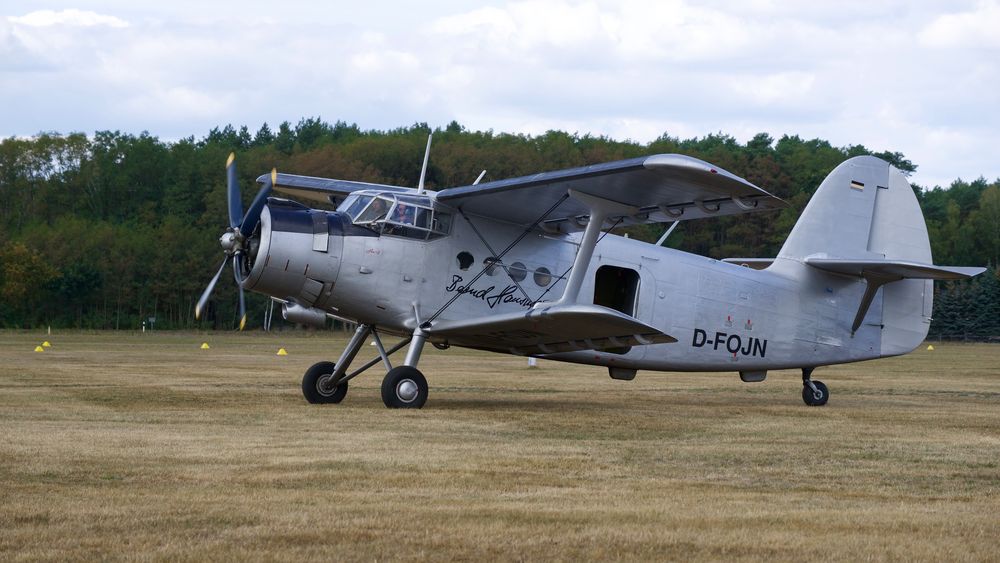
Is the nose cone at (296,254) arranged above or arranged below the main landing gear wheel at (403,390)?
above

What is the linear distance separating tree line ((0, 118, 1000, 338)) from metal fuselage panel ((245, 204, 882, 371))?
45.2 metres

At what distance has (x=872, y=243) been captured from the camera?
19.1 meters

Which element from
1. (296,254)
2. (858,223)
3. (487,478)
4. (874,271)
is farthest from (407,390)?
(858,223)

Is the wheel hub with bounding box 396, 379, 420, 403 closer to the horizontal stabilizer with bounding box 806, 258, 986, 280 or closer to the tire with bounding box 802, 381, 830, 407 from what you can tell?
the tire with bounding box 802, 381, 830, 407

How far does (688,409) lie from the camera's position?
16.9 m

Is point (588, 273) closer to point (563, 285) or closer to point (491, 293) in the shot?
point (563, 285)

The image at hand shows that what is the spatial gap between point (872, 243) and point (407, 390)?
27.6 ft

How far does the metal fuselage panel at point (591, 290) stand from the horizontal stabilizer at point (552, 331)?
424 mm

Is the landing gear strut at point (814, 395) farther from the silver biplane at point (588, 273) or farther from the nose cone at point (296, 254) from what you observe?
the nose cone at point (296, 254)

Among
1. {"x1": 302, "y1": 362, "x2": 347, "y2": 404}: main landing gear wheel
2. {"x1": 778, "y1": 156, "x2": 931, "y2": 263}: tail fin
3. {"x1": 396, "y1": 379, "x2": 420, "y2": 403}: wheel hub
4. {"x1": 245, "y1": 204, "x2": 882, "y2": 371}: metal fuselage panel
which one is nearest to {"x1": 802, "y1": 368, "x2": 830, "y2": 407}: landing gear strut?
{"x1": 245, "y1": 204, "x2": 882, "y2": 371}: metal fuselage panel

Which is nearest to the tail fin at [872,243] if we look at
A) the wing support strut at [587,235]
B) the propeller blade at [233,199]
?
the wing support strut at [587,235]

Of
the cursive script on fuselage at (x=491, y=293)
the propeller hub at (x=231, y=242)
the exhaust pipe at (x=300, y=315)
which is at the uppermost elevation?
the propeller hub at (x=231, y=242)

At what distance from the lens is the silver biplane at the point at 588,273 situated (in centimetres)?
1491

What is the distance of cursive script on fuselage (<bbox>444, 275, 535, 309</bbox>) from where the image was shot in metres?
16.0
